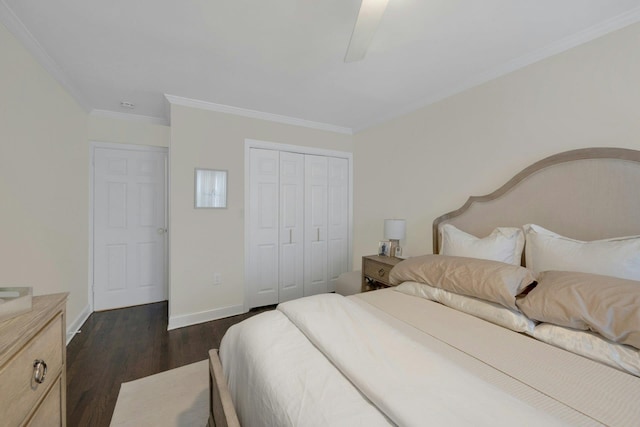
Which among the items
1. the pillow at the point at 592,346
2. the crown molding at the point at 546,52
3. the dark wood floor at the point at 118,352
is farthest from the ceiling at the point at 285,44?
the dark wood floor at the point at 118,352

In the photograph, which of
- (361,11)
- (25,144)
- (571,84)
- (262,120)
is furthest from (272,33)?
(571,84)

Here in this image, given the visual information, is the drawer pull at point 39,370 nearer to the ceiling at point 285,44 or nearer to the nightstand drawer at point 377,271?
the ceiling at point 285,44

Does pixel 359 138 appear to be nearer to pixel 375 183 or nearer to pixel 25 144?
pixel 375 183

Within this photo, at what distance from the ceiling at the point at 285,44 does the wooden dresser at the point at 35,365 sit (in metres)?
1.65

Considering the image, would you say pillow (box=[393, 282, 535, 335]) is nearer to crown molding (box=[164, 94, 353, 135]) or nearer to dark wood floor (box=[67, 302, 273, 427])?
dark wood floor (box=[67, 302, 273, 427])

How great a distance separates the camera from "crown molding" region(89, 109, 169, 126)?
2.92 metres

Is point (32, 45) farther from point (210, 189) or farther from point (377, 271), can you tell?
point (377, 271)

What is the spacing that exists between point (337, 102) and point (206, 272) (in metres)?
2.37

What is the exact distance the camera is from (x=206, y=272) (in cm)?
278

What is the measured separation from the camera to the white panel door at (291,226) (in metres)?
3.27

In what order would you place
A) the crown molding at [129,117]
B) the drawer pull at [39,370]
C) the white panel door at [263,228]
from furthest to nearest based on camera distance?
the white panel door at [263,228], the crown molding at [129,117], the drawer pull at [39,370]

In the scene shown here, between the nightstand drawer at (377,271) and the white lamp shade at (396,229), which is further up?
the white lamp shade at (396,229)

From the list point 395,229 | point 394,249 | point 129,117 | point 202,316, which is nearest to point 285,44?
point 395,229

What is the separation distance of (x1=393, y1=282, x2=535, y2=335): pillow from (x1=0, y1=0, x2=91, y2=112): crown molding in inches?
119
